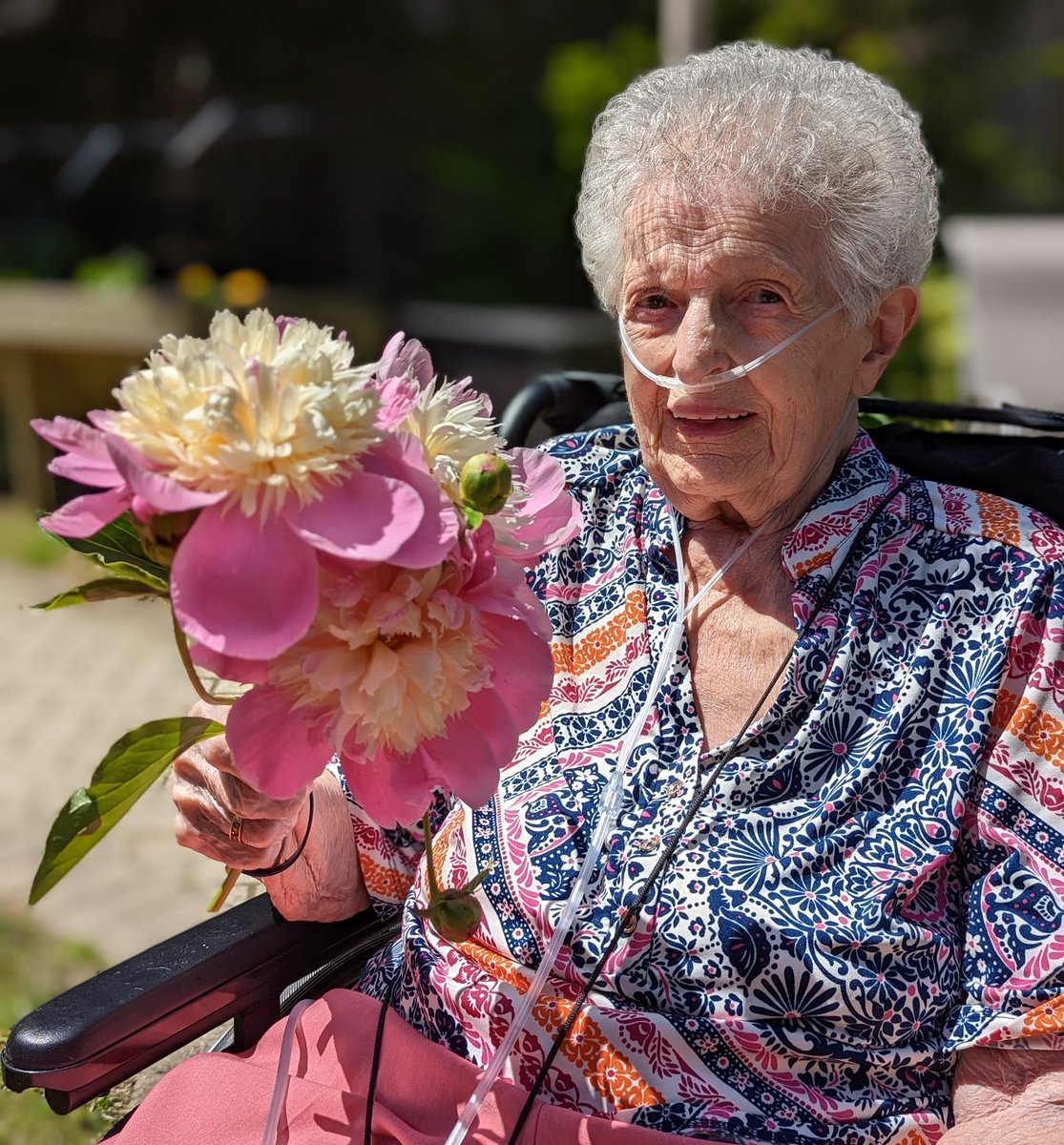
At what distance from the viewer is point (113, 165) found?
35.7 feet

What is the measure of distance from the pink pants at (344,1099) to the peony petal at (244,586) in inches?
31.9

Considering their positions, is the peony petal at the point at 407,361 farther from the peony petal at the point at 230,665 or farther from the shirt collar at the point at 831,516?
the shirt collar at the point at 831,516

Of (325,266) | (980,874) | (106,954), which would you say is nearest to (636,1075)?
(980,874)

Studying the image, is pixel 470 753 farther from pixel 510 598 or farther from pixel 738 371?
pixel 738 371

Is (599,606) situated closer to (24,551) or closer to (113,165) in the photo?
(24,551)

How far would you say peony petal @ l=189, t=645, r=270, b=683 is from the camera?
117cm

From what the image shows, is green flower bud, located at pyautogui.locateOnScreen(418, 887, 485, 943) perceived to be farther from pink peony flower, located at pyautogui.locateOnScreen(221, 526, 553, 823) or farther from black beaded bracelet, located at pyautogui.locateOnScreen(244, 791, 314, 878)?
black beaded bracelet, located at pyautogui.locateOnScreen(244, 791, 314, 878)

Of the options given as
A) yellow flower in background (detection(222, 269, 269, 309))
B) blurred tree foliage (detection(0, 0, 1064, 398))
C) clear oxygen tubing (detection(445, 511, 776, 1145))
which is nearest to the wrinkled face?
clear oxygen tubing (detection(445, 511, 776, 1145))

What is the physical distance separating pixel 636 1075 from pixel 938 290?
20.8ft

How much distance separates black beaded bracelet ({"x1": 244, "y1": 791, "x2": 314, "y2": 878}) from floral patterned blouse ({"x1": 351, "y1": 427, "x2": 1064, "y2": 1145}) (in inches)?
6.8

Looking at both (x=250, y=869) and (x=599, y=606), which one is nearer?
(x=250, y=869)

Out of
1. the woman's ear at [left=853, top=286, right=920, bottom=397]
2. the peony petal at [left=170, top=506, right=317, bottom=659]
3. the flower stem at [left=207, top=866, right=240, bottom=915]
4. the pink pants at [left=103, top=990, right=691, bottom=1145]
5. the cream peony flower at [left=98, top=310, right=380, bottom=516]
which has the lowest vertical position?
the pink pants at [left=103, top=990, right=691, bottom=1145]

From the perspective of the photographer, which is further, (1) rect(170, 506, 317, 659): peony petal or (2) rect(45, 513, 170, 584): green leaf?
(2) rect(45, 513, 170, 584): green leaf

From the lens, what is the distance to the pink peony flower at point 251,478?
1.15 meters
